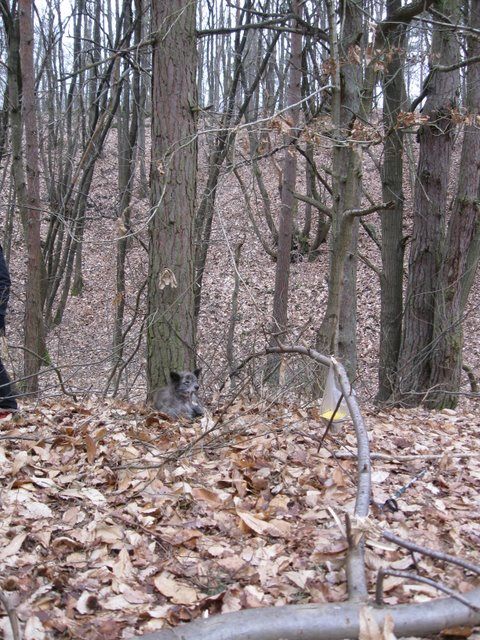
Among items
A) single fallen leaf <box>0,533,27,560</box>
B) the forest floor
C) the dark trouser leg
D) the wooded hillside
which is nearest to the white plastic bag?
the wooded hillside

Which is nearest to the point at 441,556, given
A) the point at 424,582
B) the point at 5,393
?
the point at 424,582

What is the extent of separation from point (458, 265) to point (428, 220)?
845 mm

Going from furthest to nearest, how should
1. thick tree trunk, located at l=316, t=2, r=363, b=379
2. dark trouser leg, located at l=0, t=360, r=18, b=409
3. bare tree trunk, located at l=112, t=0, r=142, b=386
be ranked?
bare tree trunk, located at l=112, t=0, r=142, b=386 < thick tree trunk, located at l=316, t=2, r=363, b=379 < dark trouser leg, located at l=0, t=360, r=18, b=409

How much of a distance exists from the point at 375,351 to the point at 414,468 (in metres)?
10.9

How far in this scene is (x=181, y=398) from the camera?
610 cm

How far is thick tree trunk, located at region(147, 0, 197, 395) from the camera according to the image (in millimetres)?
6082

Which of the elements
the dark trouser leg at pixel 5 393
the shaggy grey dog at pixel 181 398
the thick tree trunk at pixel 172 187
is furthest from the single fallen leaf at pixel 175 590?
the dark trouser leg at pixel 5 393

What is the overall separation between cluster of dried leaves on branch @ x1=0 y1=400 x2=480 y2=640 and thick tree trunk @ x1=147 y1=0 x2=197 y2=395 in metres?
1.03

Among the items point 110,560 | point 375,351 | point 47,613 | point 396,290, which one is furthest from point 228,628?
point 375,351

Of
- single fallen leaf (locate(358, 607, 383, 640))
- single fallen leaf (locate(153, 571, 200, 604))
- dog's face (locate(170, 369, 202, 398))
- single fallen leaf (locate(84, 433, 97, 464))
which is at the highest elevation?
dog's face (locate(170, 369, 202, 398))

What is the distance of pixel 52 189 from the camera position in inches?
597

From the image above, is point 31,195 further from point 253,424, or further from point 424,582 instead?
point 424,582

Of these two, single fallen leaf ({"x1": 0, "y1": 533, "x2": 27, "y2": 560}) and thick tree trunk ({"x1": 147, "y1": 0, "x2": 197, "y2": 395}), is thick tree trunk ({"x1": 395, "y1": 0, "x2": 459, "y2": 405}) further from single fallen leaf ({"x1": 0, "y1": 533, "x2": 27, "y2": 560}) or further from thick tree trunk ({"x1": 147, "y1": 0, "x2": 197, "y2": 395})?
single fallen leaf ({"x1": 0, "y1": 533, "x2": 27, "y2": 560})

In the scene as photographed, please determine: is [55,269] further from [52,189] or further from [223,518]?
[223,518]
